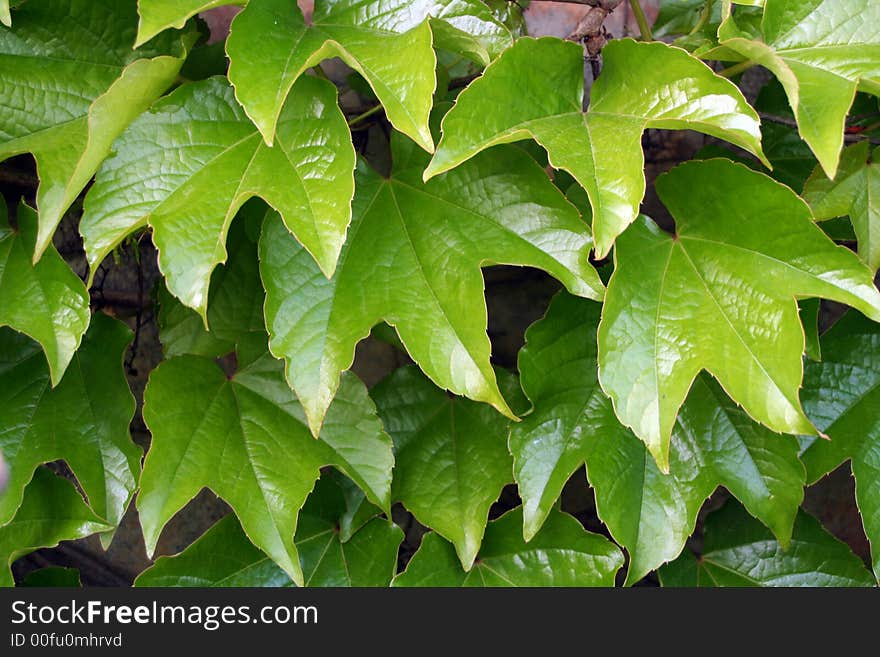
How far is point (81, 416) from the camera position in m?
0.78

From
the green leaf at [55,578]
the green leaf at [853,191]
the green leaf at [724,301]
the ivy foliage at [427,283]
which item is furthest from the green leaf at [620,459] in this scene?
the green leaf at [55,578]

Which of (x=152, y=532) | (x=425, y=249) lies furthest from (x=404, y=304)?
(x=152, y=532)

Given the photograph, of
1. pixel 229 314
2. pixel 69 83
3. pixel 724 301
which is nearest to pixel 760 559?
pixel 724 301

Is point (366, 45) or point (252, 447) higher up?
point (366, 45)

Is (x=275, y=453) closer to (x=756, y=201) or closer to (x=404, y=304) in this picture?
(x=404, y=304)

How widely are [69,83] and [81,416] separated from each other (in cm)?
32

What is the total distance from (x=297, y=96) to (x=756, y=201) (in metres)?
0.41

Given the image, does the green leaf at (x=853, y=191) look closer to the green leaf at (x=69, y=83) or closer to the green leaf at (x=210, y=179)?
the green leaf at (x=210, y=179)

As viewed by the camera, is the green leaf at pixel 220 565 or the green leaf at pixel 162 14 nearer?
the green leaf at pixel 162 14

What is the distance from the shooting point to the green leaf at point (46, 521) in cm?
77

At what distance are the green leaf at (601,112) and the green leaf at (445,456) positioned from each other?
13.0 inches

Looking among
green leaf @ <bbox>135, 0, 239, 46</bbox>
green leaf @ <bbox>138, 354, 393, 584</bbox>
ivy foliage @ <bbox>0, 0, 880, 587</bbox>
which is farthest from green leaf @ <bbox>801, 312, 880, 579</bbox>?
green leaf @ <bbox>135, 0, 239, 46</bbox>

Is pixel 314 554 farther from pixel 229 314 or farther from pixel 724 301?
pixel 724 301

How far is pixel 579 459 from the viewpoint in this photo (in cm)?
75
